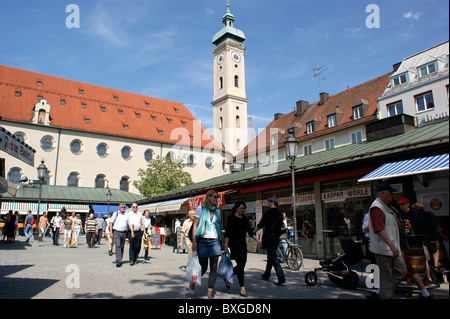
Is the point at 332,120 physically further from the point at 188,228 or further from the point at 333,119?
the point at 188,228

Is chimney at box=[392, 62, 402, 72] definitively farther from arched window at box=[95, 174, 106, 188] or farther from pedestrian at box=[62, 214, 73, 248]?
arched window at box=[95, 174, 106, 188]

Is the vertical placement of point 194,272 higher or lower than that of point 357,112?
lower

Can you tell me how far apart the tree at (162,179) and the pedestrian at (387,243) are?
41.1 m

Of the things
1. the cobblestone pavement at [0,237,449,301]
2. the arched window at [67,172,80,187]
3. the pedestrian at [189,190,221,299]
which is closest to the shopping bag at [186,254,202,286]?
the pedestrian at [189,190,221,299]

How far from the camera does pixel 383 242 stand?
4.51 metres

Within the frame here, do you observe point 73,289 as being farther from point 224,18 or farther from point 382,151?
point 224,18

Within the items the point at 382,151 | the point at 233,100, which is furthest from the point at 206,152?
the point at 382,151

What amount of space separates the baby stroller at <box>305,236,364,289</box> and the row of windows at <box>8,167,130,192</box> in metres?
45.2

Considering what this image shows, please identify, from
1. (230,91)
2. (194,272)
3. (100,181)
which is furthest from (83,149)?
(194,272)

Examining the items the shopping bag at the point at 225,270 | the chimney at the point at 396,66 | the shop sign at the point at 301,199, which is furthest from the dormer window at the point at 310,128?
the shopping bag at the point at 225,270

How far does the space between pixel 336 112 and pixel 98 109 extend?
37.5 meters

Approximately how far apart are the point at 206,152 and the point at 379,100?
111 feet

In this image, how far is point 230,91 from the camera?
6800 centimetres

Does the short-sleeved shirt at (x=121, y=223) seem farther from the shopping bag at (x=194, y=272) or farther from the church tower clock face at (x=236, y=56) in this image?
the church tower clock face at (x=236, y=56)
